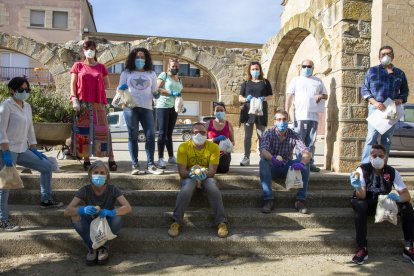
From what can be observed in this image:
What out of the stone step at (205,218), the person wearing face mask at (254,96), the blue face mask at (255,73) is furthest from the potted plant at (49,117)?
the blue face mask at (255,73)

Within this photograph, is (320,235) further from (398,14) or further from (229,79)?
(398,14)

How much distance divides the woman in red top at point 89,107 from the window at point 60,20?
79.5 ft

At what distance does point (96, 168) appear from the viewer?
3.86 m

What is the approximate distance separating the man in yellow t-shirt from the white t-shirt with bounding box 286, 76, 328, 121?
1733 mm

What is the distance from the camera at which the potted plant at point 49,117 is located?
5.75 metres

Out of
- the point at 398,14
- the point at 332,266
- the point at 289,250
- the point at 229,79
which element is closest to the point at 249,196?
the point at 289,250

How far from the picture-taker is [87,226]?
3.76 metres

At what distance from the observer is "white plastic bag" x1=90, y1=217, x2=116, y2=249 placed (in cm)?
366

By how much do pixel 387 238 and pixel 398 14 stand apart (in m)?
14.9

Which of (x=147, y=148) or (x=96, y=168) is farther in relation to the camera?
(x=147, y=148)

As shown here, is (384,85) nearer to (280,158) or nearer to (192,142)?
(280,158)

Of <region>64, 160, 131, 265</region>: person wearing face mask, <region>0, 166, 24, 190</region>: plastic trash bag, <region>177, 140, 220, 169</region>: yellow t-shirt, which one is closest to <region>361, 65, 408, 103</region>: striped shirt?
<region>177, 140, 220, 169</region>: yellow t-shirt

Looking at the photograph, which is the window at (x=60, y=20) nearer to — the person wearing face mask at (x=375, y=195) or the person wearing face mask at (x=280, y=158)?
the person wearing face mask at (x=280, y=158)

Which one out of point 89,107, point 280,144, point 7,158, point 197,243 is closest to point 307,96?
point 280,144
